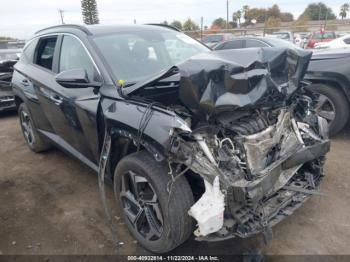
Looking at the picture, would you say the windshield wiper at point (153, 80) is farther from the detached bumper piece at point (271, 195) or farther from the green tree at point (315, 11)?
the green tree at point (315, 11)

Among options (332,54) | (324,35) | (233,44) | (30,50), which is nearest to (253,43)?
(233,44)

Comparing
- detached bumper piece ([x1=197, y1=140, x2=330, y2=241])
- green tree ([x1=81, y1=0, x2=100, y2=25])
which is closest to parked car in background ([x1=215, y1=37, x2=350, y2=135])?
detached bumper piece ([x1=197, y1=140, x2=330, y2=241])

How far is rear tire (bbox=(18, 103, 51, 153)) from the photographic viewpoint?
4.86 meters

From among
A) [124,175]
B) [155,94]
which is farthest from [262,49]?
[124,175]

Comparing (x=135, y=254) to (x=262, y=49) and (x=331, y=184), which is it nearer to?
(x=262, y=49)

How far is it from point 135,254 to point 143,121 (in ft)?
3.77

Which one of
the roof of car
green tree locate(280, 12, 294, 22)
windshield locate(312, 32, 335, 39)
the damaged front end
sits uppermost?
the roof of car

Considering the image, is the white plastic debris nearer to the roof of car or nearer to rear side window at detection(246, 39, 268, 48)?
the roof of car

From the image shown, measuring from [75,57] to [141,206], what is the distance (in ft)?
5.73

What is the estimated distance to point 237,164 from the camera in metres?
2.40

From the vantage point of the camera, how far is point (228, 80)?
99.7 inches

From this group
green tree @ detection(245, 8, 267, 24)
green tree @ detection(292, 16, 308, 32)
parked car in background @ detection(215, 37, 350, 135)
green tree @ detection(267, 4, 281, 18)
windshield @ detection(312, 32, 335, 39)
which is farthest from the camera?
green tree @ detection(267, 4, 281, 18)

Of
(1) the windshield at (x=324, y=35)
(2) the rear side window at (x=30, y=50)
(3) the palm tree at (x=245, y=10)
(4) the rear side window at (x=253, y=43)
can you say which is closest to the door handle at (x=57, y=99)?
(2) the rear side window at (x=30, y=50)

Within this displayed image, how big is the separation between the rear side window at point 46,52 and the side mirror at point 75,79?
1.13 metres
